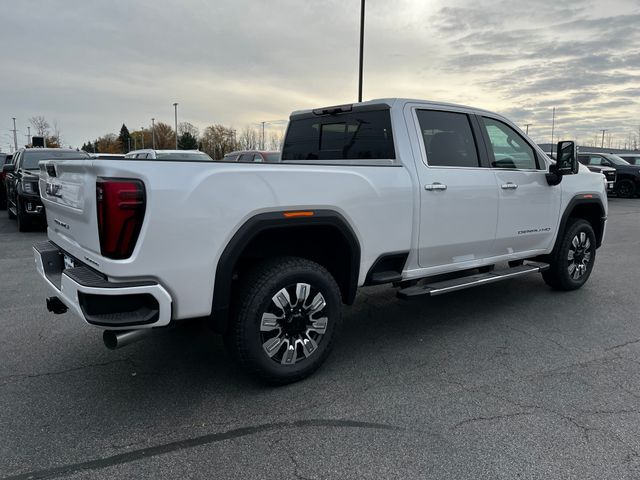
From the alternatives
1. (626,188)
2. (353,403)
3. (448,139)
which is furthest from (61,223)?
(626,188)

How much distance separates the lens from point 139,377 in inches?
142

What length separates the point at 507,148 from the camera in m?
5.00

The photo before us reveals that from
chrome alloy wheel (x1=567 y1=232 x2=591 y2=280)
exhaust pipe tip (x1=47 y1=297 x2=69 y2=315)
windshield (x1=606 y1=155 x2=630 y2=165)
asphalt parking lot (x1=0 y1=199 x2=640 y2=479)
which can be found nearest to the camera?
asphalt parking lot (x1=0 y1=199 x2=640 y2=479)

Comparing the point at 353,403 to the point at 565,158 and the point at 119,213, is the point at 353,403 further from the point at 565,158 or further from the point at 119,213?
the point at 565,158

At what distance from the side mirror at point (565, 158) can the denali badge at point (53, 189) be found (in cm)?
456

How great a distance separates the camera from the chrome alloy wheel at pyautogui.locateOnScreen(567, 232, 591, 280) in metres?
5.80

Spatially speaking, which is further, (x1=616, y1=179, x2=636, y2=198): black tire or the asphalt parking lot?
(x1=616, y1=179, x2=636, y2=198): black tire

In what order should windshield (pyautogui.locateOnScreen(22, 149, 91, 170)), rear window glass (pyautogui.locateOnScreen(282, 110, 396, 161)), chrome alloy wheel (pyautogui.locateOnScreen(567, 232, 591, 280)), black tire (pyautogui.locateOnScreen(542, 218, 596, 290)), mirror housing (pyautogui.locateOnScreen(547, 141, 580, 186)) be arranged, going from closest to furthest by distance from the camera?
rear window glass (pyautogui.locateOnScreen(282, 110, 396, 161)) < mirror housing (pyautogui.locateOnScreen(547, 141, 580, 186)) < black tire (pyautogui.locateOnScreen(542, 218, 596, 290)) < chrome alloy wheel (pyautogui.locateOnScreen(567, 232, 591, 280)) < windshield (pyautogui.locateOnScreen(22, 149, 91, 170))

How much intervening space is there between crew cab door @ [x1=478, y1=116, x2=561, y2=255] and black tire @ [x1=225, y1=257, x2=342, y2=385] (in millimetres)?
2158

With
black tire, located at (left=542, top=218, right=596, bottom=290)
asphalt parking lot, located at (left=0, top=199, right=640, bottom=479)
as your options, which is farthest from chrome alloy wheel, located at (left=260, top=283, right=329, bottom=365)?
black tire, located at (left=542, top=218, right=596, bottom=290)

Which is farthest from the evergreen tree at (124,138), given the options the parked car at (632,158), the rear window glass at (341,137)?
the rear window glass at (341,137)

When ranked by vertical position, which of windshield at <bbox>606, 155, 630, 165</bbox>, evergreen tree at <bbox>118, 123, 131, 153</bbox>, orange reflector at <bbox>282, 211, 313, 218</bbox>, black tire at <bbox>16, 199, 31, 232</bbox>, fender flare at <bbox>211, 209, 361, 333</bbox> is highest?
evergreen tree at <bbox>118, 123, 131, 153</bbox>

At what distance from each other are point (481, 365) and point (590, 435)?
3.42 feet

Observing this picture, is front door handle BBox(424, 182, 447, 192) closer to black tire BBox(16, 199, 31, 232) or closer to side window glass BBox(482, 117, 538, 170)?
side window glass BBox(482, 117, 538, 170)
